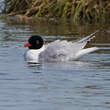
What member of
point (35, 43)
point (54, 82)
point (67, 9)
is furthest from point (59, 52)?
point (67, 9)

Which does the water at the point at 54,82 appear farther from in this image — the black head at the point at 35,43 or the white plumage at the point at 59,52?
the black head at the point at 35,43

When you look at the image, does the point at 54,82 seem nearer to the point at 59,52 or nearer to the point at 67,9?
the point at 59,52

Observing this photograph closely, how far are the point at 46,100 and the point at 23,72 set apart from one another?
8.44 feet

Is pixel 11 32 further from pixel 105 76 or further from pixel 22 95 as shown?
pixel 22 95

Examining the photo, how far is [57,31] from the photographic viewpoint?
17922 mm

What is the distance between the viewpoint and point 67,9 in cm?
2139

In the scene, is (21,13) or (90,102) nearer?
(90,102)

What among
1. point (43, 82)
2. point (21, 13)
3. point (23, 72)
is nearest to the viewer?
point (43, 82)

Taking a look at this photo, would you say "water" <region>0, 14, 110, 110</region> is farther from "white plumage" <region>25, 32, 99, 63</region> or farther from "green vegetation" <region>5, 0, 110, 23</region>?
"green vegetation" <region>5, 0, 110, 23</region>

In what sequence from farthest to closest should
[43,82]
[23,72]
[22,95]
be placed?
[23,72] → [43,82] → [22,95]

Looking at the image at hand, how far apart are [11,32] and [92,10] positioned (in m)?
4.20

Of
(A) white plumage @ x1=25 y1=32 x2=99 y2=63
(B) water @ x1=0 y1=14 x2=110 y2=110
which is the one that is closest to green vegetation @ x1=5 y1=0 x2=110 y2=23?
(B) water @ x1=0 y1=14 x2=110 y2=110

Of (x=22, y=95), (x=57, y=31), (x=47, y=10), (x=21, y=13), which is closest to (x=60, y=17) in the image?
(x=47, y=10)

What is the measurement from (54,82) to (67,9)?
495 inches
